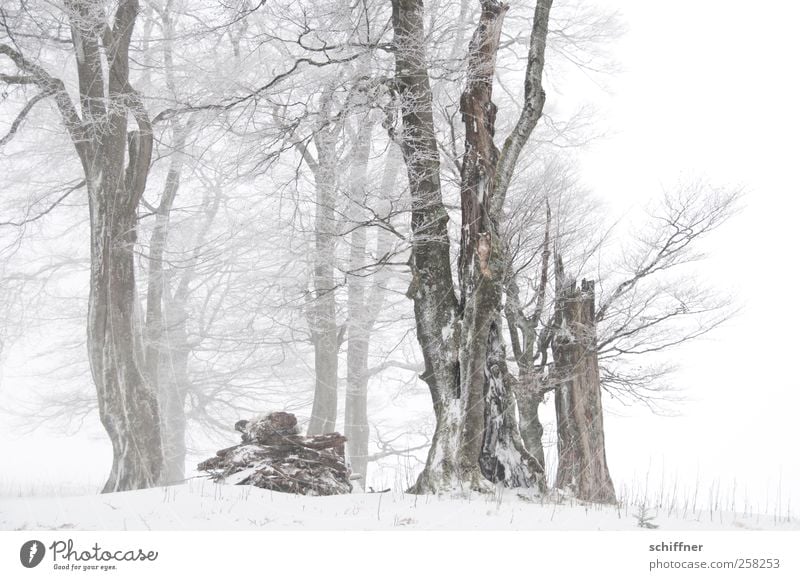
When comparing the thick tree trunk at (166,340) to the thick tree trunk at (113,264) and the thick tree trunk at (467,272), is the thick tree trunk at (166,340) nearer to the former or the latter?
the thick tree trunk at (113,264)

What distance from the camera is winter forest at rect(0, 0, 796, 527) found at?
22.6 feet

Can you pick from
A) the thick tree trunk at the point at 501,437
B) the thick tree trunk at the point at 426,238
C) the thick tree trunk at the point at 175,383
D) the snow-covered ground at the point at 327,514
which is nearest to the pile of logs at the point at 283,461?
the snow-covered ground at the point at 327,514

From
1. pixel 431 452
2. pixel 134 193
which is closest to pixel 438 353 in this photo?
pixel 431 452

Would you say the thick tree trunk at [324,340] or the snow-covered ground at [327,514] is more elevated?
the thick tree trunk at [324,340]

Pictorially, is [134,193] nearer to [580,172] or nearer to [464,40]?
[464,40]

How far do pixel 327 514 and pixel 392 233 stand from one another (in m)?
6.27

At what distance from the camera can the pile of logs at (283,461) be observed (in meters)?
6.62

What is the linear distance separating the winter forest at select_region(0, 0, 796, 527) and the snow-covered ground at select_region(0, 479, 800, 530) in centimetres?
43

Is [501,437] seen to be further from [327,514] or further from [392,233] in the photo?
[392,233]

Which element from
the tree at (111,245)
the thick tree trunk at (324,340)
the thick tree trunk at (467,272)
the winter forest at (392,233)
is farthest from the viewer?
the thick tree trunk at (324,340)

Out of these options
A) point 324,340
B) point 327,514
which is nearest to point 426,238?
point 327,514

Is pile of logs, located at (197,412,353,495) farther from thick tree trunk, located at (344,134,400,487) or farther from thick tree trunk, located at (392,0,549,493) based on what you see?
thick tree trunk, located at (344,134,400,487)

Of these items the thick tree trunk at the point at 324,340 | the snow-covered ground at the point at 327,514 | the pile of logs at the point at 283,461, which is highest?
the thick tree trunk at the point at 324,340

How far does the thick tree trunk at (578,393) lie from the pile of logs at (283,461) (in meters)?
2.73
